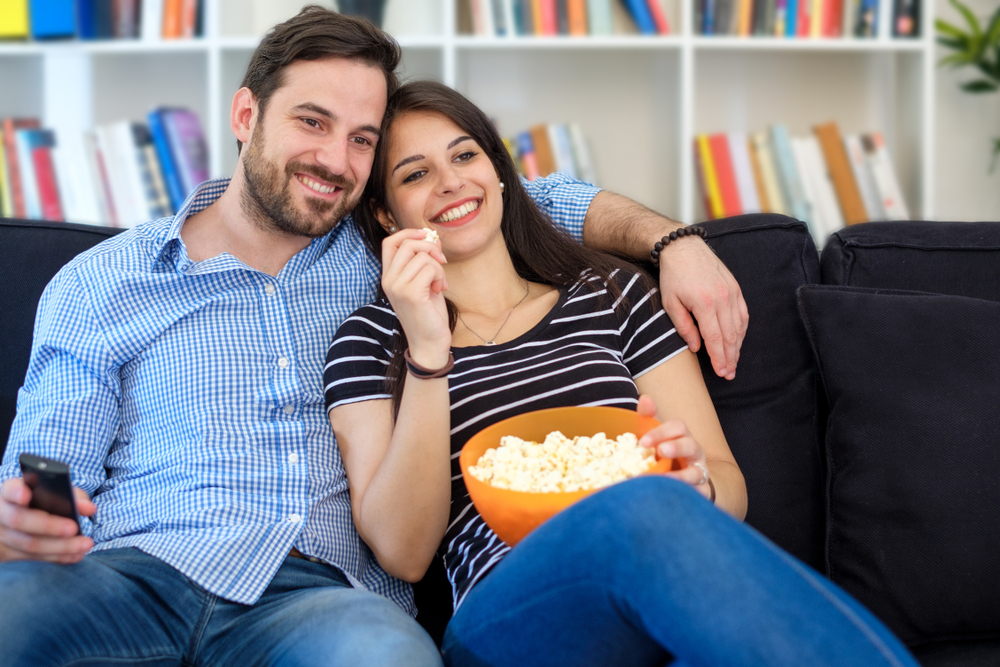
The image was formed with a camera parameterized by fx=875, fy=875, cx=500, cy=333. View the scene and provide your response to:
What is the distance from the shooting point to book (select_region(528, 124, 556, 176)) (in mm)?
2711

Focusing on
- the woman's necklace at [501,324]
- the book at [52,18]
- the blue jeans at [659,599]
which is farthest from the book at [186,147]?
the blue jeans at [659,599]

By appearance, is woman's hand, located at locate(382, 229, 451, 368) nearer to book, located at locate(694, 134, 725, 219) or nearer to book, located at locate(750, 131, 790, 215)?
book, located at locate(694, 134, 725, 219)

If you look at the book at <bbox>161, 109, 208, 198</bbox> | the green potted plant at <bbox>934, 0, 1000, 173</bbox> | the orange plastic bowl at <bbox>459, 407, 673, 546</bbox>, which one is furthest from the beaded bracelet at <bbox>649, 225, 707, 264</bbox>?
the green potted plant at <bbox>934, 0, 1000, 173</bbox>

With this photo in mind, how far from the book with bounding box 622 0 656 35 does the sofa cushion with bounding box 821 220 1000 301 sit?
130 centimetres

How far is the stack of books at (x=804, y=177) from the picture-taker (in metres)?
2.69

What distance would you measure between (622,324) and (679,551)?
0.64 m

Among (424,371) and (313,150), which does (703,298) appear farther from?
(313,150)

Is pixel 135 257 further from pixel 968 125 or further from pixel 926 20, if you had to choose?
pixel 968 125

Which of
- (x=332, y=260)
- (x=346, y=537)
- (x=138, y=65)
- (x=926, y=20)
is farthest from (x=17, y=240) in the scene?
(x=926, y=20)

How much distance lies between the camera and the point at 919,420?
1298mm

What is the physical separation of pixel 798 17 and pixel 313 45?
174cm

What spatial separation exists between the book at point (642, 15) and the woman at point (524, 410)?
1238mm

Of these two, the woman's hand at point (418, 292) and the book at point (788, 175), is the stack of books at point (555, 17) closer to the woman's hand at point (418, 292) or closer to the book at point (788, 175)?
the book at point (788, 175)

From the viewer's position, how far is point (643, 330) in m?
1.46
